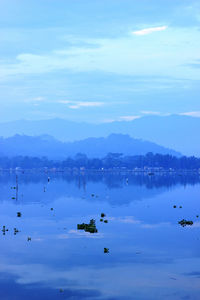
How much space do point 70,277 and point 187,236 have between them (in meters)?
16.6

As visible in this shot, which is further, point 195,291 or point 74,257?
point 74,257

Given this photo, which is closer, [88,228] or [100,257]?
[100,257]

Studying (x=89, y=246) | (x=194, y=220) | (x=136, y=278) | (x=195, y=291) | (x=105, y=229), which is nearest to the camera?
(x=195, y=291)

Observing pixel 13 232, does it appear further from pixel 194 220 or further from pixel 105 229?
pixel 194 220

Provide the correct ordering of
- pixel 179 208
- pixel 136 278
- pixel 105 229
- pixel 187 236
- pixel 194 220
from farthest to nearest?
pixel 179 208 < pixel 194 220 < pixel 105 229 < pixel 187 236 < pixel 136 278

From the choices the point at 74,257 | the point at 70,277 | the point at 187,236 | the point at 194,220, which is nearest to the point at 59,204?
the point at 194,220

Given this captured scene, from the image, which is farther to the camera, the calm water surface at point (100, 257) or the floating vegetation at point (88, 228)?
the floating vegetation at point (88, 228)

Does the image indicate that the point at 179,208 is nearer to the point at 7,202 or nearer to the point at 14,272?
the point at 7,202

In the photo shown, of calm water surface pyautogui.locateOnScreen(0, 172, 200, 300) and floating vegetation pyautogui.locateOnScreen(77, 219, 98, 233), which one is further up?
floating vegetation pyautogui.locateOnScreen(77, 219, 98, 233)

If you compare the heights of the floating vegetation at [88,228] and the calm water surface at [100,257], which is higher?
the floating vegetation at [88,228]

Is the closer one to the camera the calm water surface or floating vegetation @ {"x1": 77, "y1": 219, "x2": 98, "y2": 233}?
the calm water surface

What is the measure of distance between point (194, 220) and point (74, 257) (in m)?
23.0

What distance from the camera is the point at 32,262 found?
105 ft

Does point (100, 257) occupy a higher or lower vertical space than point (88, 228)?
lower
